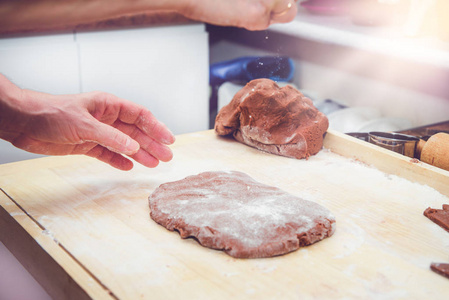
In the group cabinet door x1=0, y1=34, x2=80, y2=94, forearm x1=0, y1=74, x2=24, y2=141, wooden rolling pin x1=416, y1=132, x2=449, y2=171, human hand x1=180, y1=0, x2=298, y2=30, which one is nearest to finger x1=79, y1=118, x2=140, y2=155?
forearm x1=0, y1=74, x2=24, y2=141

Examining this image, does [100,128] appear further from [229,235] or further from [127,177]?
[229,235]

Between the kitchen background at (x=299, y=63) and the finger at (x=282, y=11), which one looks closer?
the finger at (x=282, y=11)

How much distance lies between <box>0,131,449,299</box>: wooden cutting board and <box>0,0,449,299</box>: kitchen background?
1.93 feet

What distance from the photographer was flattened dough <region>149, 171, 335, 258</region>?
0.91 m

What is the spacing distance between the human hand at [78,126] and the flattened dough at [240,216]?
0.16 m

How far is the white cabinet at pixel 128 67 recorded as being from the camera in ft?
7.12

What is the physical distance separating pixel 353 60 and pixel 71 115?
1.62 metres

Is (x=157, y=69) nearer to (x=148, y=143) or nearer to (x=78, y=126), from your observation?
(x=148, y=143)

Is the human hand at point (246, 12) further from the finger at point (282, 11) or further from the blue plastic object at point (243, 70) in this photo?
the blue plastic object at point (243, 70)

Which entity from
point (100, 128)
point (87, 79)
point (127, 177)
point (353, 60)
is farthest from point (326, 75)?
point (100, 128)

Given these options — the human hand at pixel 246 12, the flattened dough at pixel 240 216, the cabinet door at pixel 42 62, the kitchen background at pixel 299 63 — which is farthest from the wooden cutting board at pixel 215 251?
the cabinet door at pixel 42 62

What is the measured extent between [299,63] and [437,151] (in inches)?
54.5

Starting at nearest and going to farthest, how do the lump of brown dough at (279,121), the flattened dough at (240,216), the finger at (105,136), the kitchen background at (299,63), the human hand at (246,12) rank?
1. the human hand at (246,12)
2. the flattened dough at (240,216)
3. the finger at (105,136)
4. the lump of brown dough at (279,121)
5. the kitchen background at (299,63)

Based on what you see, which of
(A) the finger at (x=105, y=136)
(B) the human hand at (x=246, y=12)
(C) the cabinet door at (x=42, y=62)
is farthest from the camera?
(C) the cabinet door at (x=42, y=62)
